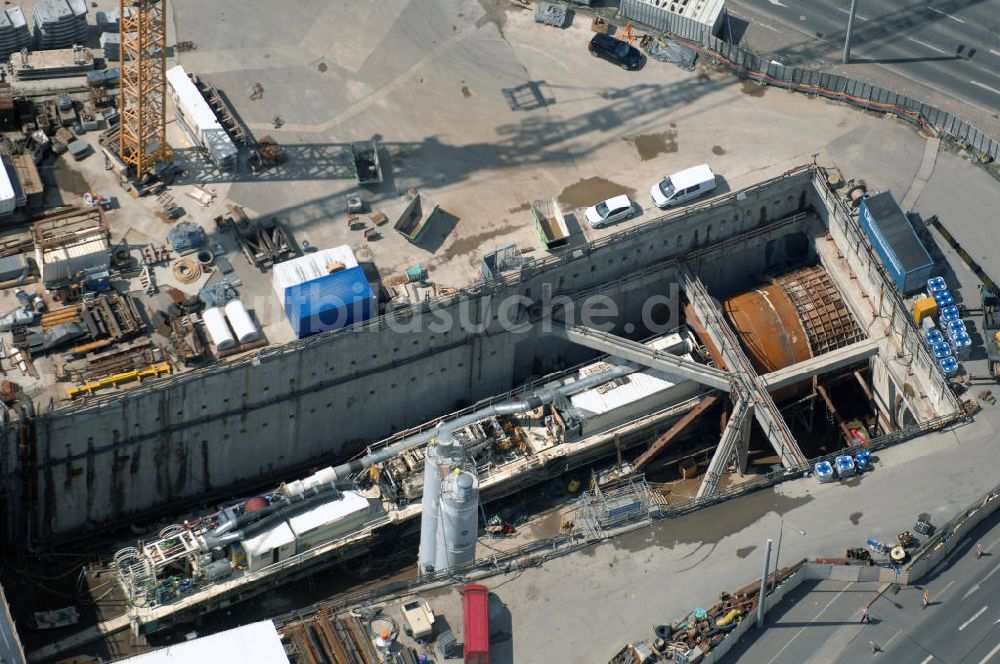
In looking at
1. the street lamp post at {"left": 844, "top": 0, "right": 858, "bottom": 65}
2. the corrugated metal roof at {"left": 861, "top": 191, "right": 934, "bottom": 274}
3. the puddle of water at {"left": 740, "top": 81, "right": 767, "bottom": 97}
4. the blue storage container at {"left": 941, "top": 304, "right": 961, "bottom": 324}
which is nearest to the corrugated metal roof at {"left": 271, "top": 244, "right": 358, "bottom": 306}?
the puddle of water at {"left": 740, "top": 81, "right": 767, "bottom": 97}

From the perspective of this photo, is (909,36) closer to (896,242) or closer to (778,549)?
(896,242)

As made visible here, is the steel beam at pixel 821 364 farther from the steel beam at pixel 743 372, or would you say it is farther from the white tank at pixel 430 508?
the white tank at pixel 430 508

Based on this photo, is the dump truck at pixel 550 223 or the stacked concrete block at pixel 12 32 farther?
the stacked concrete block at pixel 12 32

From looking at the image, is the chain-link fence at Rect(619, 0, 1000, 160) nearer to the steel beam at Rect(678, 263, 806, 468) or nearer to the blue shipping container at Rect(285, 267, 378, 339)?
the steel beam at Rect(678, 263, 806, 468)

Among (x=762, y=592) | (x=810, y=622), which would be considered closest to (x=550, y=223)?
(x=762, y=592)

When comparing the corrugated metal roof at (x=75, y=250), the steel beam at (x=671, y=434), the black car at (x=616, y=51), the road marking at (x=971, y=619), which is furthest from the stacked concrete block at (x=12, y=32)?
the road marking at (x=971, y=619)

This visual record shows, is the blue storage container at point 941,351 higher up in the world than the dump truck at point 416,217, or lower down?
lower down

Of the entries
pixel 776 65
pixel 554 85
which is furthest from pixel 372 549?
pixel 776 65

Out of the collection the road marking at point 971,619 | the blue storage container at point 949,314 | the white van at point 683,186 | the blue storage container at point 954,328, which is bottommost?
the road marking at point 971,619
